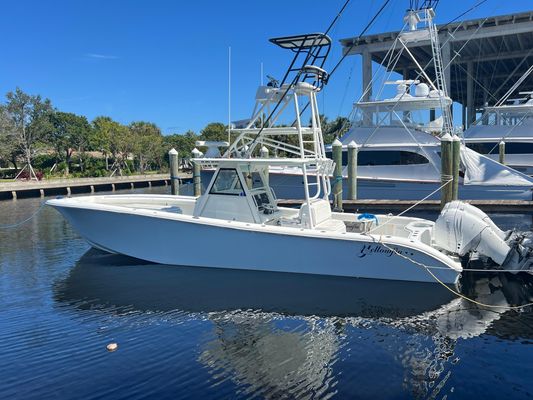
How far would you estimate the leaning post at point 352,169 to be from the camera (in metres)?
17.8

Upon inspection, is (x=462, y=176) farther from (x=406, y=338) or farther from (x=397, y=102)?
(x=406, y=338)

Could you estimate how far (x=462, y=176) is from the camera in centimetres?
1973

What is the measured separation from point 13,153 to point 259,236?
46548 millimetres

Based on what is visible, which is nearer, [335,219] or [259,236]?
[259,236]

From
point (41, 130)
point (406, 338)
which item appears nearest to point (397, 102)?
point (406, 338)

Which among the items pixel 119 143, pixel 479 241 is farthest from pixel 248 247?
pixel 119 143

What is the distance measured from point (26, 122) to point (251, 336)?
4780 centimetres

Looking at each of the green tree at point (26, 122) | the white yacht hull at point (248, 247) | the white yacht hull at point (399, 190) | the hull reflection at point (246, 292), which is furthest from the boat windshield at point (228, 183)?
the green tree at point (26, 122)

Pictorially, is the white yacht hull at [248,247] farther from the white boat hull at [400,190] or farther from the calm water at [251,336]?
the white boat hull at [400,190]

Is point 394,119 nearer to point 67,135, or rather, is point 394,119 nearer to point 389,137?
point 389,137

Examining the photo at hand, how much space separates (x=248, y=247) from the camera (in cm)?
915

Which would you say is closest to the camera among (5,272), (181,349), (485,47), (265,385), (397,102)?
(265,385)

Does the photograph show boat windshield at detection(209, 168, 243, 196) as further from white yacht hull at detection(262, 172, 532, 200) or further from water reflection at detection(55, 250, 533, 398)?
white yacht hull at detection(262, 172, 532, 200)

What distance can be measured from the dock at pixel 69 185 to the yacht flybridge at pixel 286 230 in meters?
21.6
